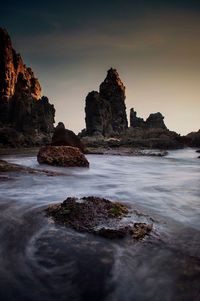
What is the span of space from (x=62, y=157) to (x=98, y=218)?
25.5 feet

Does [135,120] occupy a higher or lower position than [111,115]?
lower

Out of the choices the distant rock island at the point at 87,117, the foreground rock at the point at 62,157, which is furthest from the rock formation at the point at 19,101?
the foreground rock at the point at 62,157

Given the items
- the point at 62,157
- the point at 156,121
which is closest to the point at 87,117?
the point at 156,121

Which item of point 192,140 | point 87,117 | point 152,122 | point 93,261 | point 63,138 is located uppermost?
point 87,117

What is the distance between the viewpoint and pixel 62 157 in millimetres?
11516

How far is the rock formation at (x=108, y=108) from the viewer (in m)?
82.9

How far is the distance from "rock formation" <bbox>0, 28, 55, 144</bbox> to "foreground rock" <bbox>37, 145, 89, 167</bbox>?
46775 millimetres

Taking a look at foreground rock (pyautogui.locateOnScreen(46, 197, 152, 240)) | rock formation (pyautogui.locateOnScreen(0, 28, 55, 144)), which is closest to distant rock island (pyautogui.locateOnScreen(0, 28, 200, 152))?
rock formation (pyautogui.locateOnScreen(0, 28, 55, 144))

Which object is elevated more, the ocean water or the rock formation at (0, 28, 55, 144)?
the rock formation at (0, 28, 55, 144)

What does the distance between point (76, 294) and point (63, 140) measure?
15.9 meters

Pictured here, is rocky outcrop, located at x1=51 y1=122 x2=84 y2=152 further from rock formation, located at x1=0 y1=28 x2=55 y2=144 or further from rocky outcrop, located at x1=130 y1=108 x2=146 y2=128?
rocky outcrop, located at x1=130 y1=108 x2=146 y2=128

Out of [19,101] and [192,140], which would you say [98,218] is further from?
[19,101]

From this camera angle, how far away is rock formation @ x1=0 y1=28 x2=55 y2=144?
66750 mm

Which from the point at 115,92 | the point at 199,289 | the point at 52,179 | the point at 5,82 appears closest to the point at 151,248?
the point at 199,289
